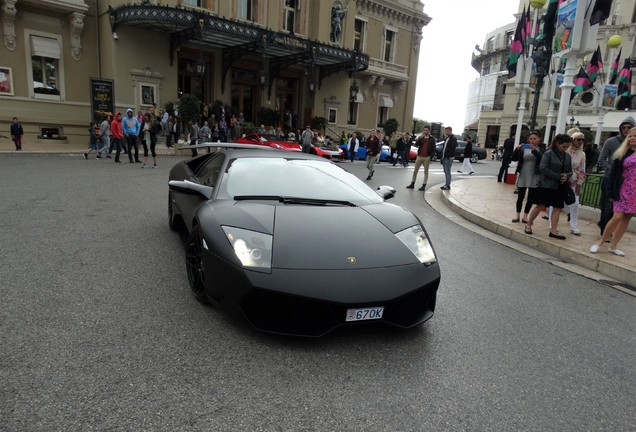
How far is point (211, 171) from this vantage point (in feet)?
13.9

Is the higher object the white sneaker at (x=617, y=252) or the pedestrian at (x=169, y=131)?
the pedestrian at (x=169, y=131)

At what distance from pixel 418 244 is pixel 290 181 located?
137 cm

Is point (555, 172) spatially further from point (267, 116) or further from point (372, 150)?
point (267, 116)

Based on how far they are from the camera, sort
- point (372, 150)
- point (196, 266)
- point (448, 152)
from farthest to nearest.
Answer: point (372, 150) → point (448, 152) → point (196, 266)

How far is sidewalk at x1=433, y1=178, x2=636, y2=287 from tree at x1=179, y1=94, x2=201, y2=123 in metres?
14.4

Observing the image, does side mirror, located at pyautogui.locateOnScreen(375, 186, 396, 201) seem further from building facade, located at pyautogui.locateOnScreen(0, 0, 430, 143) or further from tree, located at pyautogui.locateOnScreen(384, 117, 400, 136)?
tree, located at pyautogui.locateOnScreen(384, 117, 400, 136)

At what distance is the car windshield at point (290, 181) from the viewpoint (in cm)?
366

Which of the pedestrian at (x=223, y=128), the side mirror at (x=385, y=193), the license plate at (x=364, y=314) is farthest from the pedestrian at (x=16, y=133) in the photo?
the license plate at (x=364, y=314)

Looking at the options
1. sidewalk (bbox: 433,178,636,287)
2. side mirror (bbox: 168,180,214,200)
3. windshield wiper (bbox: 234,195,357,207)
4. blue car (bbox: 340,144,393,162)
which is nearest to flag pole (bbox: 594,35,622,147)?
blue car (bbox: 340,144,393,162)

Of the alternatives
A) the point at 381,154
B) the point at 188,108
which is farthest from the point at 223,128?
the point at 381,154

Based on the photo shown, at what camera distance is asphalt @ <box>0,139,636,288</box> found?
5.29 m

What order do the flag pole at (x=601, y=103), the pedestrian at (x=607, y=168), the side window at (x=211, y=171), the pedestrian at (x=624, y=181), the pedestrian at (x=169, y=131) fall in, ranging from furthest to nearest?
the flag pole at (x=601, y=103)
the pedestrian at (x=169, y=131)
the pedestrian at (x=607, y=168)
the pedestrian at (x=624, y=181)
the side window at (x=211, y=171)

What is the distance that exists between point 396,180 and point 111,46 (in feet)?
53.8

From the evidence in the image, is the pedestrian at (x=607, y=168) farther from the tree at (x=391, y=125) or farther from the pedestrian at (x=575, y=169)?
the tree at (x=391, y=125)
